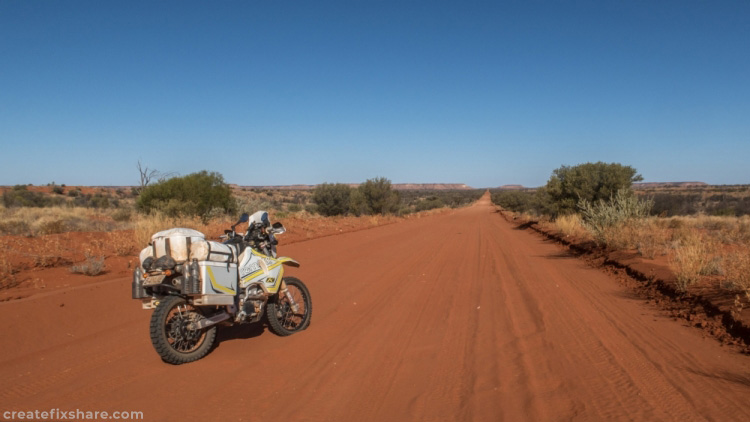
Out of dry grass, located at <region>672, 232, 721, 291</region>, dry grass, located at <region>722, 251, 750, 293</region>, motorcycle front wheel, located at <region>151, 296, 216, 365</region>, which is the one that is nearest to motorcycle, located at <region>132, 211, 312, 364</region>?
motorcycle front wheel, located at <region>151, 296, 216, 365</region>

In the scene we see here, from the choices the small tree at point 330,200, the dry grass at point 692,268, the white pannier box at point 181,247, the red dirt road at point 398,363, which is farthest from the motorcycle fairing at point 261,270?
the small tree at point 330,200

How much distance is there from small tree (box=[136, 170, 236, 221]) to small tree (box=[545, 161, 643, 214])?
1933 cm

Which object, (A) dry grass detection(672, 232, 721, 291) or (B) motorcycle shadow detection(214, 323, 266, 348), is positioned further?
(A) dry grass detection(672, 232, 721, 291)

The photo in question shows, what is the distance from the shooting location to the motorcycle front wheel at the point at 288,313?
6.30 m

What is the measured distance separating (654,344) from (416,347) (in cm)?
299

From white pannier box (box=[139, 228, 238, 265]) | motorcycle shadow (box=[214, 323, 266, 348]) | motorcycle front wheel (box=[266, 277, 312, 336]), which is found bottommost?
motorcycle shadow (box=[214, 323, 266, 348])

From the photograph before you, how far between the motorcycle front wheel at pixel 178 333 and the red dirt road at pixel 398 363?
182mm

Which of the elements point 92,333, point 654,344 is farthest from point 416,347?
point 92,333

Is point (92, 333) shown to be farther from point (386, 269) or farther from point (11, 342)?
point (386, 269)

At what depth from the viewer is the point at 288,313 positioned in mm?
6707

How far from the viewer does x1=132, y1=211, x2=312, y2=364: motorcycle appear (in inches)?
196

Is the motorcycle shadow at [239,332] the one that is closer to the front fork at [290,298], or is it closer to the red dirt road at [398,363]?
the red dirt road at [398,363]

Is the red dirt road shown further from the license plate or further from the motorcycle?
the license plate

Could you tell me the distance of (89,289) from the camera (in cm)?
877
